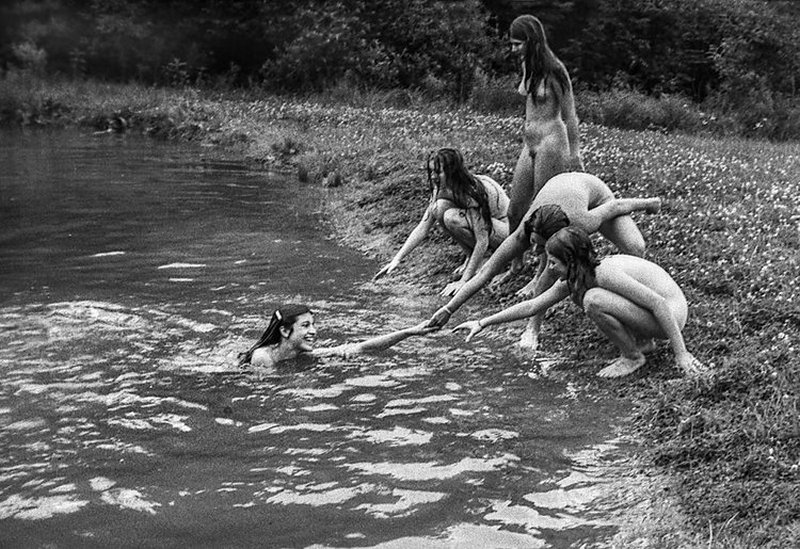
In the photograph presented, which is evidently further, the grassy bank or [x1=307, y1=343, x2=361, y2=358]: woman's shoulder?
[x1=307, y1=343, x2=361, y2=358]: woman's shoulder

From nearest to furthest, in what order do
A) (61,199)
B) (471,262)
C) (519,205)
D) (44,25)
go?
(519,205) → (471,262) → (61,199) → (44,25)

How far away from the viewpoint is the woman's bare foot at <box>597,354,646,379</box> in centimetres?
748

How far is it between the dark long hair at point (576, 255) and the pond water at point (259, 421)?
32.9 inches

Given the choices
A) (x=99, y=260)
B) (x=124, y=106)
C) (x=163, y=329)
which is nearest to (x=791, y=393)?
(x=163, y=329)

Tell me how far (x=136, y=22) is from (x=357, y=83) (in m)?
9.97

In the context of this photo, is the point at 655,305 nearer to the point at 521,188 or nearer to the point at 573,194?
the point at 573,194

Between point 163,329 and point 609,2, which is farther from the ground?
point 609,2

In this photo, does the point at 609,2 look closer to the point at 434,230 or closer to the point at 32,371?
the point at 434,230

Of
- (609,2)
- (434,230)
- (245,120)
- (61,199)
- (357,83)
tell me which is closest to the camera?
(434,230)

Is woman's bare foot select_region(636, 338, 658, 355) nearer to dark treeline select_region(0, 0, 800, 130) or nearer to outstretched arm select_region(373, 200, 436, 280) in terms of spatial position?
outstretched arm select_region(373, 200, 436, 280)

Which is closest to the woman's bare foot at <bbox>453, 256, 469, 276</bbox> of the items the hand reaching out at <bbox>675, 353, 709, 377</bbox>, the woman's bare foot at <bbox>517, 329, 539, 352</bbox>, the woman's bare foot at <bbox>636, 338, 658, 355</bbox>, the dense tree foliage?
the woman's bare foot at <bbox>517, 329, 539, 352</bbox>

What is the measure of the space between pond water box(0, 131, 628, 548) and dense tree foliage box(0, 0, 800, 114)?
16.3 metres

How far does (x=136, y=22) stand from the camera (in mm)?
33469

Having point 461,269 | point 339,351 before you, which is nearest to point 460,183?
point 461,269
